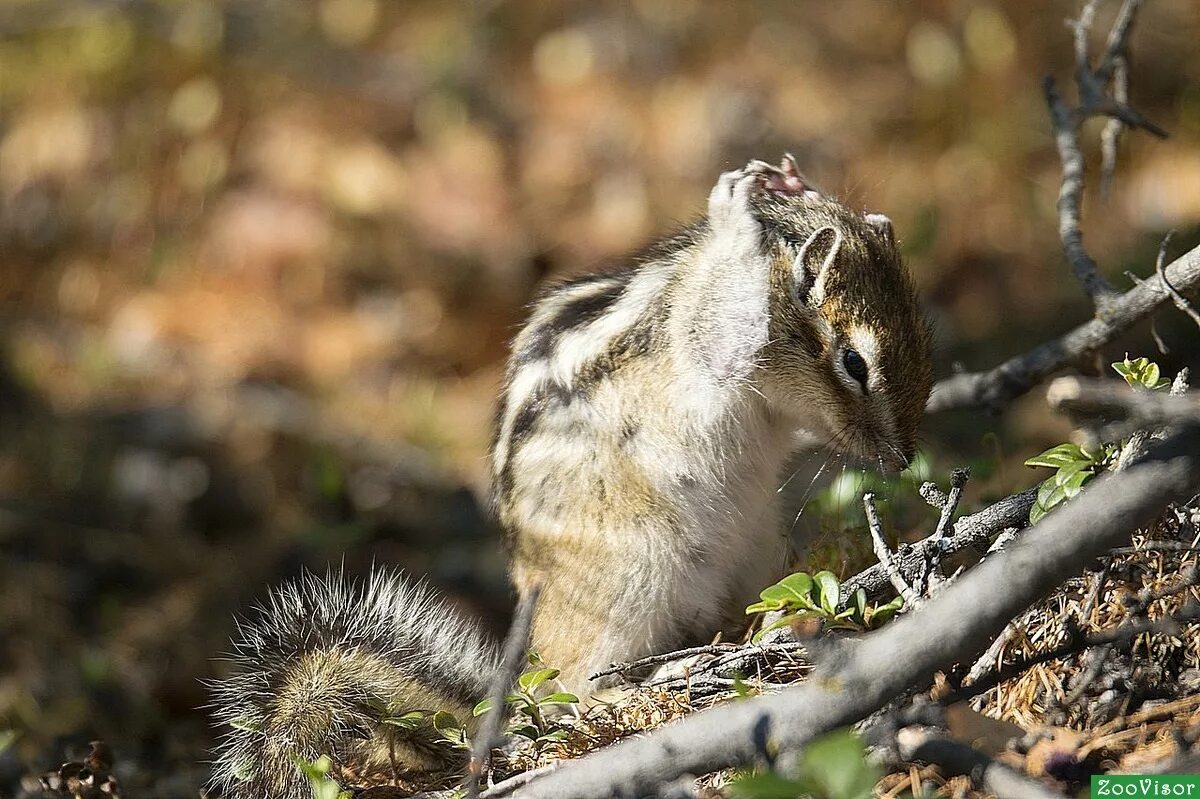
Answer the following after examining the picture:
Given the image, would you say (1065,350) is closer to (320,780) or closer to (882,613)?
(882,613)

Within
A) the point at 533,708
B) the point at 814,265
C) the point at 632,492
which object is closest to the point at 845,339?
the point at 814,265

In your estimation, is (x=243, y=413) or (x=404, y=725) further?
(x=243, y=413)

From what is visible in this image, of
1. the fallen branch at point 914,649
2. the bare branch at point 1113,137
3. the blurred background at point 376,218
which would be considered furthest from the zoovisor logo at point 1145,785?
the blurred background at point 376,218

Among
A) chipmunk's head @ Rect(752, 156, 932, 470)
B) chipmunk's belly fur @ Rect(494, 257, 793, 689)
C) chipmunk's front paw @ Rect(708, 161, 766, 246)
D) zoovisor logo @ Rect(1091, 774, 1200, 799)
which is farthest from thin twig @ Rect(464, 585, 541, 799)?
chipmunk's front paw @ Rect(708, 161, 766, 246)

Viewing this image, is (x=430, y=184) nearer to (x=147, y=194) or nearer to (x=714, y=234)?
(x=147, y=194)

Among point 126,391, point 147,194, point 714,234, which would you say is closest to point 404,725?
point 714,234

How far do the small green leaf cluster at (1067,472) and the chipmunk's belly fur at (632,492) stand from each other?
0.87 m

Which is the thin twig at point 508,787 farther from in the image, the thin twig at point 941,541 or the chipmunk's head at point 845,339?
the chipmunk's head at point 845,339

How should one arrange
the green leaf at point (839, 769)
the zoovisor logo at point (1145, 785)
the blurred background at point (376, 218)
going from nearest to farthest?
the green leaf at point (839, 769), the zoovisor logo at point (1145, 785), the blurred background at point (376, 218)

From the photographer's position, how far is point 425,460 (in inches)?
235

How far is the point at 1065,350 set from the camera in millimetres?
3523

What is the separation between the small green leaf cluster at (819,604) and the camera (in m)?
2.54

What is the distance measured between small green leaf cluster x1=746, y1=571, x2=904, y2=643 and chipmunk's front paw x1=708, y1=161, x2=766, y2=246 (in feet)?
3.37

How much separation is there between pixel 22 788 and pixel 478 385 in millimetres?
3464
